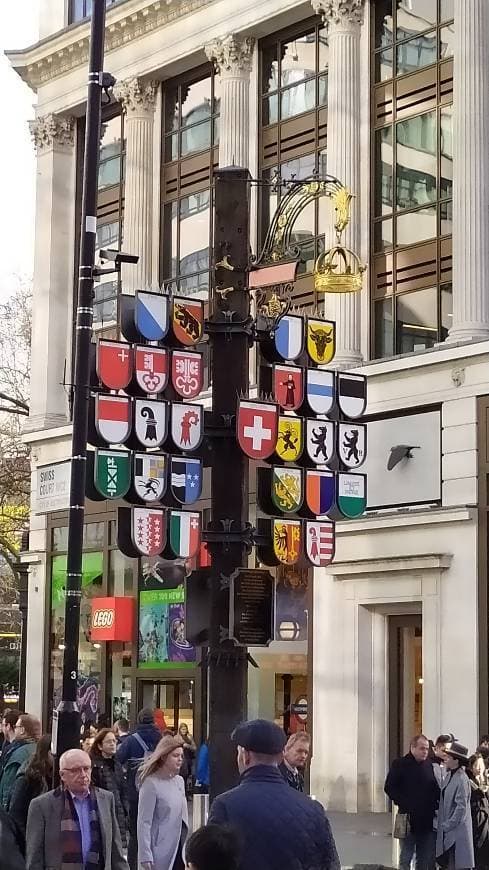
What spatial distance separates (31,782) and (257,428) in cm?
365

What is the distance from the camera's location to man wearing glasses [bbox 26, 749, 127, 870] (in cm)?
860

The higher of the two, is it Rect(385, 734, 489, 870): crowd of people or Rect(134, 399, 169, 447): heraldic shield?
Rect(134, 399, 169, 447): heraldic shield

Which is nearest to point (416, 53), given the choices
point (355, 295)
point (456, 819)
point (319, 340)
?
point (355, 295)

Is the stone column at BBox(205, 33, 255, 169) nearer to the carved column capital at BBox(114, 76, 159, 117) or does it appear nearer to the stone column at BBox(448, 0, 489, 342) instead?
the carved column capital at BBox(114, 76, 159, 117)

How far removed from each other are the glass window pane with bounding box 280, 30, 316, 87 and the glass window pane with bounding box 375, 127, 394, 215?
309cm

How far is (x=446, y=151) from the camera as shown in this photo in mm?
30375

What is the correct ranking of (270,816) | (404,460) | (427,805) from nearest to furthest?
1. (270,816)
2. (427,805)
3. (404,460)

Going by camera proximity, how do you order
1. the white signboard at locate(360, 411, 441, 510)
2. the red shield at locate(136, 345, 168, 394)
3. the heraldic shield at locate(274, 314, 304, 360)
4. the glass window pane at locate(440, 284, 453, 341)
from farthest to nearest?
1. the glass window pane at locate(440, 284, 453, 341)
2. the white signboard at locate(360, 411, 441, 510)
3. the red shield at locate(136, 345, 168, 394)
4. the heraldic shield at locate(274, 314, 304, 360)

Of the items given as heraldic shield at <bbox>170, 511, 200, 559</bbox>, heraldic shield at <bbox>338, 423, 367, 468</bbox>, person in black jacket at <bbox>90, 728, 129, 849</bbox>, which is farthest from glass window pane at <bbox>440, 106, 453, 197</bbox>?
person in black jacket at <bbox>90, 728, 129, 849</bbox>

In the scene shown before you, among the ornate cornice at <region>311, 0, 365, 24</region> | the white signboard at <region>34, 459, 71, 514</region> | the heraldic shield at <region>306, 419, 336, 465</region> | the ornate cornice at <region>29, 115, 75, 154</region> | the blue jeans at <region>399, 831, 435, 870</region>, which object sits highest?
the ornate cornice at <region>29, 115, 75, 154</region>

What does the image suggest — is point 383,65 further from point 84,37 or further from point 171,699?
point 171,699

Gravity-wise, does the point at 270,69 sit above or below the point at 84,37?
below

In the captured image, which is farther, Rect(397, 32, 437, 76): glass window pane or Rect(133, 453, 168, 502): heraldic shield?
Rect(397, 32, 437, 76): glass window pane

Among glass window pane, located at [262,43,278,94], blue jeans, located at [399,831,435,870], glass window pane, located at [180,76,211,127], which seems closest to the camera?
blue jeans, located at [399,831,435,870]
